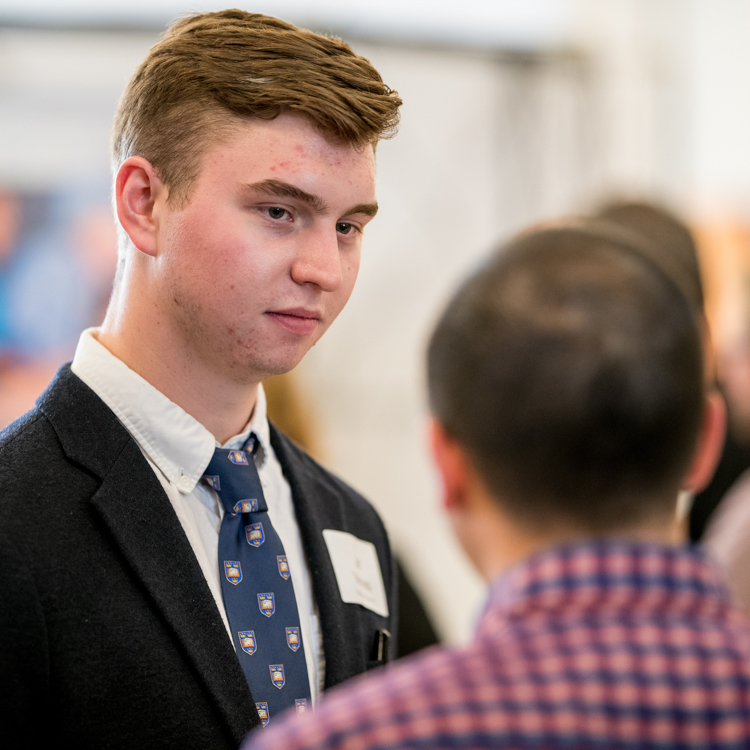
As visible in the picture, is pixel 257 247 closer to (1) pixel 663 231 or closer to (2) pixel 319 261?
(2) pixel 319 261

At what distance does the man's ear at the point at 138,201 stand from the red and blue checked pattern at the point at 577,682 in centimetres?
74

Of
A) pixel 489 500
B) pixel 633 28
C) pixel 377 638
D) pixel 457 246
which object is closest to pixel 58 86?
pixel 457 246

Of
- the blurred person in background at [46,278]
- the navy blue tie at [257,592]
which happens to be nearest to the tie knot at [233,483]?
the navy blue tie at [257,592]

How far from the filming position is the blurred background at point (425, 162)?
4062 millimetres

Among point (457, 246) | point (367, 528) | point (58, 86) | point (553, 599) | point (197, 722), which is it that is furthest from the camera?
point (457, 246)

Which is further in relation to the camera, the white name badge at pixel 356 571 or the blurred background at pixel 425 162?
the blurred background at pixel 425 162

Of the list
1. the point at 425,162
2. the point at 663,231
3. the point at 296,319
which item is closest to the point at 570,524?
the point at 296,319

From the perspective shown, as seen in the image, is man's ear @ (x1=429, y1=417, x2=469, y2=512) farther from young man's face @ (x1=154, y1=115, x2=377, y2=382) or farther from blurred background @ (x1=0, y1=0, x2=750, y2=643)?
blurred background @ (x1=0, y1=0, x2=750, y2=643)

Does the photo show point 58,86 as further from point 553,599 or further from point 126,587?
point 553,599

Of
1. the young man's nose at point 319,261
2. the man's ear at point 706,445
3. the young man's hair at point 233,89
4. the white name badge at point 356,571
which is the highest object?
the young man's hair at point 233,89

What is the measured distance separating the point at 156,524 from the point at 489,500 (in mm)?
523

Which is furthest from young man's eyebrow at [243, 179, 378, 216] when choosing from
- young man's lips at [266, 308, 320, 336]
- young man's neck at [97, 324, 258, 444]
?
young man's neck at [97, 324, 258, 444]

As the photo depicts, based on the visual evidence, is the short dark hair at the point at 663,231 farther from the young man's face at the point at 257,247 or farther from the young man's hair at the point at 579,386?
the young man's hair at the point at 579,386

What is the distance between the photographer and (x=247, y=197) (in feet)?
3.94
